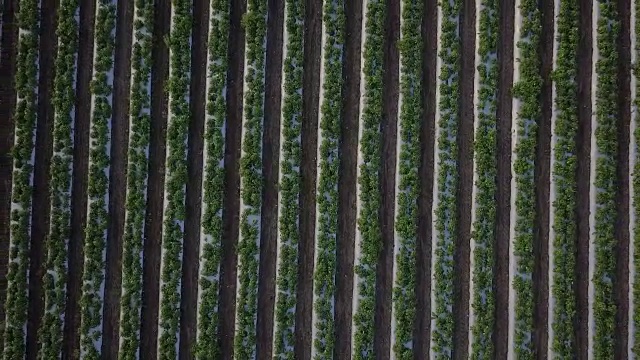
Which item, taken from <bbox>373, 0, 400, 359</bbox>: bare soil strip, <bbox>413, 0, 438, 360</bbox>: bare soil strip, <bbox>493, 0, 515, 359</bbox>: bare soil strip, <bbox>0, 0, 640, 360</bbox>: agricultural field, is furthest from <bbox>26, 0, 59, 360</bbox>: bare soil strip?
<bbox>493, 0, 515, 359</bbox>: bare soil strip

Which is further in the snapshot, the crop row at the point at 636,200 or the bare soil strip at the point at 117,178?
the bare soil strip at the point at 117,178

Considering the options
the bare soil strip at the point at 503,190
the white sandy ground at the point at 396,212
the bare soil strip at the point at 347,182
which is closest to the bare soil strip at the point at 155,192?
the bare soil strip at the point at 347,182

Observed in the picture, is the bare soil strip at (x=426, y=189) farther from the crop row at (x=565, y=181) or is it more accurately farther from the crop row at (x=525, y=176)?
the crop row at (x=565, y=181)

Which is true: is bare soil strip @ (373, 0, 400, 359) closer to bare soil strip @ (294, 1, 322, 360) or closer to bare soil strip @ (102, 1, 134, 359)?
bare soil strip @ (294, 1, 322, 360)

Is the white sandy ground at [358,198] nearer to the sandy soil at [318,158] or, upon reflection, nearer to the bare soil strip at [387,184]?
the bare soil strip at [387,184]

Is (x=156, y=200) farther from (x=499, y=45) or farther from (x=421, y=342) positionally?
(x=499, y=45)
